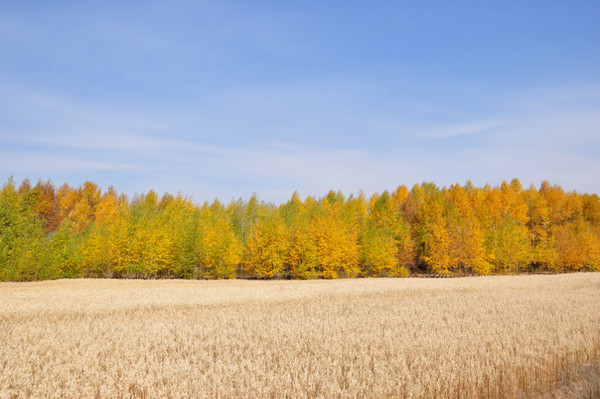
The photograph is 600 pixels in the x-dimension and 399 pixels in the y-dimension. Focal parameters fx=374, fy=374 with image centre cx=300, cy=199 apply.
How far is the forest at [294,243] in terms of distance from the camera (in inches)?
1649

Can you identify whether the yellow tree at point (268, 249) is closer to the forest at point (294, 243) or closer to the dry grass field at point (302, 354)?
the forest at point (294, 243)

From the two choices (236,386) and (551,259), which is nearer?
(236,386)

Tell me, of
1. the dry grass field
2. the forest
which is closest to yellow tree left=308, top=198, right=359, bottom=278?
the forest

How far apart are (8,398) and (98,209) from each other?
92.9 metres

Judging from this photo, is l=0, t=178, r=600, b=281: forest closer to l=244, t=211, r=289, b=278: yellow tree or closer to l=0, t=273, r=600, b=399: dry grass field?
l=244, t=211, r=289, b=278: yellow tree

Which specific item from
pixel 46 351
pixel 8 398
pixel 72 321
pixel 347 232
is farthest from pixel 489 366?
pixel 347 232

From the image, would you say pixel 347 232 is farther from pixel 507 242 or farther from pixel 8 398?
pixel 8 398

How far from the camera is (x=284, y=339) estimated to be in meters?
11.1

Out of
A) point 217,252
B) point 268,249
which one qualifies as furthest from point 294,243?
point 217,252

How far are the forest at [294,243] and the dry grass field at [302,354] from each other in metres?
29.0

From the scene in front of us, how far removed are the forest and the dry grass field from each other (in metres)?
29.0

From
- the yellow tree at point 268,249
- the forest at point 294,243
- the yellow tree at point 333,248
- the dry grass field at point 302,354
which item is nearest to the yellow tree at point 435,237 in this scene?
the forest at point 294,243

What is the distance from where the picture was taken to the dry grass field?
7.21 meters

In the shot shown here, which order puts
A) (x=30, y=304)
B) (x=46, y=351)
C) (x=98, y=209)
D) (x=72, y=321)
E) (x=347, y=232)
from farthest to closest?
(x=98, y=209), (x=347, y=232), (x=30, y=304), (x=72, y=321), (x=46, y=351)
